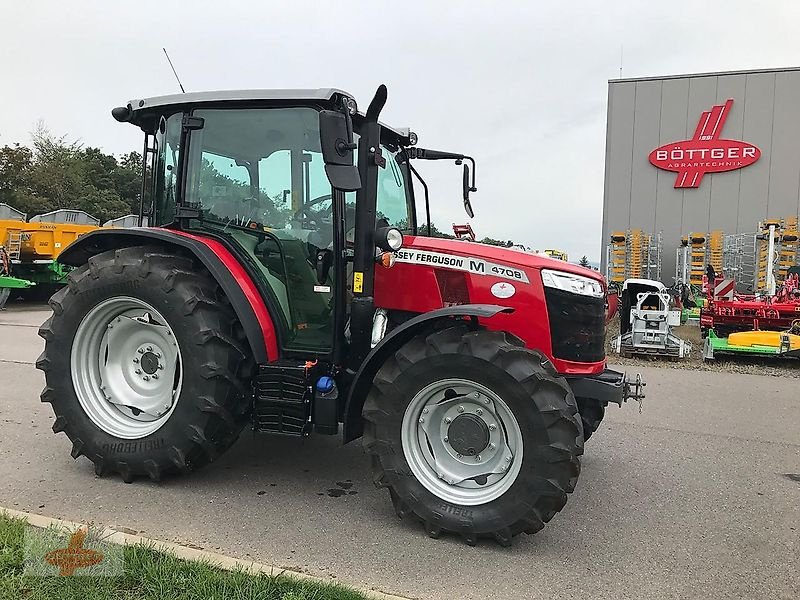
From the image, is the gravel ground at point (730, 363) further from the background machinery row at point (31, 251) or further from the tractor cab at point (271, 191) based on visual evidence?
the background machinery row at point (31, 251)

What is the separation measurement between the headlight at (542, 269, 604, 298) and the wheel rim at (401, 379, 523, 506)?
83cm

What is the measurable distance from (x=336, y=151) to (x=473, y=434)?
1.70 metres

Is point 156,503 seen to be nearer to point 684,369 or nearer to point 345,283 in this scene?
point 345,283

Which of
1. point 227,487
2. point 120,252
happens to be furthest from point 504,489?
point 120,252

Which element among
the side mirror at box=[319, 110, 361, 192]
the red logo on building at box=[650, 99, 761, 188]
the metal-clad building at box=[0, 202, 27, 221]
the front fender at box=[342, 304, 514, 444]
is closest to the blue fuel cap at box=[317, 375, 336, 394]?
the front fender at box=[342, 304, 514, 444]

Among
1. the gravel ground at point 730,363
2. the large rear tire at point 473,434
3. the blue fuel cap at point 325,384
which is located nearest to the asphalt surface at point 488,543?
the large rear tire at point 473,434

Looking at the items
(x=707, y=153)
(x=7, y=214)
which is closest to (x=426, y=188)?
(x=707, y=153)

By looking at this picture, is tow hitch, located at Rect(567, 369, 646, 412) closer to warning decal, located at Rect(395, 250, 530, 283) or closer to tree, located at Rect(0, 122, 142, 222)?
warning decal, located at Rect(395, 250, 530, 283)

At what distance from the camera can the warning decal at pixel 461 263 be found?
3.80 meters

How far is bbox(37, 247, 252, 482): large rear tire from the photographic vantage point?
12.6ft

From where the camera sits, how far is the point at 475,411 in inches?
138

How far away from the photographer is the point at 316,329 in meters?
4.07

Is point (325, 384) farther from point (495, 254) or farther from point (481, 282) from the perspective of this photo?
point (495, 254)

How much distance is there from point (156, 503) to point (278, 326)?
127cm
